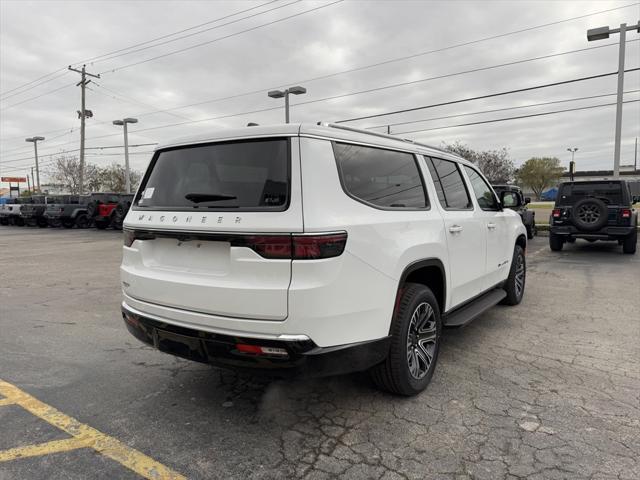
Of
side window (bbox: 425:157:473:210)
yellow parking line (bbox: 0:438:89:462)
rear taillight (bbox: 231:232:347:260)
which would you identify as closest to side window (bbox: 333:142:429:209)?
side window (bbox: 425:157:473:210)

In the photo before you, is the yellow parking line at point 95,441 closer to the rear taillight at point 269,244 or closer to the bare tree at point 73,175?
the rear taillight at point 269,244

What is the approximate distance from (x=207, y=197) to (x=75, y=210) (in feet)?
77.4

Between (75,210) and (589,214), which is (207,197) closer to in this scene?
(589,214)

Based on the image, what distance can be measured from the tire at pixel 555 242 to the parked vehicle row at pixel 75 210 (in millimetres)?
18375

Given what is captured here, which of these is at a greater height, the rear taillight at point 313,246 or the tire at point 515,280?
the rear taillight at point 313,246

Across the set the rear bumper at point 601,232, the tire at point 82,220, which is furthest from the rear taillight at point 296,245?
the tire at point 82,220

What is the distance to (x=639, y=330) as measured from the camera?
4848mm

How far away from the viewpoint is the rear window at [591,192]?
36.3 ft

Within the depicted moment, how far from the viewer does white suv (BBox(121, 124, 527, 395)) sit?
248cm

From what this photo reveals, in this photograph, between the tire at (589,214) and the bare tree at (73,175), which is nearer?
the tire at (589,214)

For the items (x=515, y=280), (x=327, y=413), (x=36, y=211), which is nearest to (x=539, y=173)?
(x=36, y=211)

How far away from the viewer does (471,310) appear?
4.20 metres

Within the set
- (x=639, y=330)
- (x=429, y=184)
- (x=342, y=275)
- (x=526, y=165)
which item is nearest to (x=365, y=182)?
(x=342, y=275)

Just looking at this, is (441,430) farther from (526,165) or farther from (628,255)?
(526,165)
